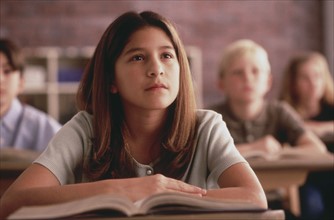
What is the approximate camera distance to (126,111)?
1.65m

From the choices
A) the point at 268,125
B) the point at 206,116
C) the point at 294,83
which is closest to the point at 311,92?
the point at 294,83

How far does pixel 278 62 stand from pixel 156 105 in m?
5.49

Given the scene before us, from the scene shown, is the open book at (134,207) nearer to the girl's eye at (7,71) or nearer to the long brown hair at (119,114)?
the long brown hair at (119,114)

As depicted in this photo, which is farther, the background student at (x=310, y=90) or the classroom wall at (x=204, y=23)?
the classroom wall at (x=204, y=23)

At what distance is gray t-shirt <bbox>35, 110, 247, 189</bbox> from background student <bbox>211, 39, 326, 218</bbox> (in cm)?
148

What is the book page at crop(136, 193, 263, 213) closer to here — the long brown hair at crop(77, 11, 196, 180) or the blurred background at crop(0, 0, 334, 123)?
the long brown hair at crop(77, 11, 196, 180)

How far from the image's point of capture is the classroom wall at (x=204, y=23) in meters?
6.52

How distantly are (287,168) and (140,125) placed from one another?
2.91 feet

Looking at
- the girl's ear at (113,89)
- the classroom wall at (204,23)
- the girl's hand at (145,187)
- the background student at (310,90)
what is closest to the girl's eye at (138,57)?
the girl's ear at (113,89)

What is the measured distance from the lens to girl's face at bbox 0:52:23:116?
2.83 metres

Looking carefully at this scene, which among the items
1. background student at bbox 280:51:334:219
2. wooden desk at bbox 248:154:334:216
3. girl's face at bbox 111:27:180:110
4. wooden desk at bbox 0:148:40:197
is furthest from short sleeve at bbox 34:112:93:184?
background student at bbox 280:51:334:219

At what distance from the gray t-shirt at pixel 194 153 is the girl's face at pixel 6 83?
1.35 m

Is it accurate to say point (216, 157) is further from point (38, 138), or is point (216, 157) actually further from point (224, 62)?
point (224, 62)

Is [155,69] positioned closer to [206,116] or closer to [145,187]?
[206,116]
